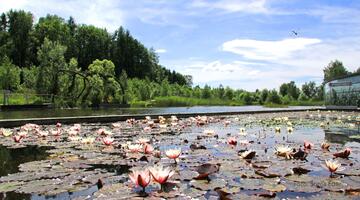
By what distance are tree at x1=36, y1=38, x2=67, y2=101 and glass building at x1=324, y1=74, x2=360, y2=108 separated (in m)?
24.0

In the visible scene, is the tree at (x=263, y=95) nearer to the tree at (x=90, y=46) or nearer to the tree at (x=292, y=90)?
the tree at (x=292, y=90)

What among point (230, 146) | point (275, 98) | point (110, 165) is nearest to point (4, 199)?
point (110, 165)

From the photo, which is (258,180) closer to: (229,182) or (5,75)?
(229,182)


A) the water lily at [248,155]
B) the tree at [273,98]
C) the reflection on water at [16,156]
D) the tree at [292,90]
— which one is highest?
the tree at [292,90]

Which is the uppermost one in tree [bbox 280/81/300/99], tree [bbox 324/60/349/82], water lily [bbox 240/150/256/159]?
tree [bbox 324/60/349/82]

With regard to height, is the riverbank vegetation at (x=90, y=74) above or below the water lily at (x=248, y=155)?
above

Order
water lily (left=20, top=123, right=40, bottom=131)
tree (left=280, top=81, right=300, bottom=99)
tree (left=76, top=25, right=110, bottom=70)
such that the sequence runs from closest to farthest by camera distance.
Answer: water lily (left=20, top=123, right=40, bottom=131) → tree (left=280, top=81, right=300, bottom=99) → tree (left=76, top=25, right=110, bottom=70)

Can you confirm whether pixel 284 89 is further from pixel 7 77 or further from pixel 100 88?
pixel 7 77

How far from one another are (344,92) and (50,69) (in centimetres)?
2600

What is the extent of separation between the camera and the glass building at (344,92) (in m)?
29.8

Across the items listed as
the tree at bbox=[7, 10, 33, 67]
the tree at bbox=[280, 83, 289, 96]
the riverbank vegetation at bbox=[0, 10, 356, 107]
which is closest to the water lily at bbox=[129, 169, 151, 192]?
the riverbank vegetation at bbox=[0, 10, 356, 107]

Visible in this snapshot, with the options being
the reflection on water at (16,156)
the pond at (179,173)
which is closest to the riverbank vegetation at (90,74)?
the reflection on water at (16,156)

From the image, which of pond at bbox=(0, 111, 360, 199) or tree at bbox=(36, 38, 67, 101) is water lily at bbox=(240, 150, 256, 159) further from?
tree at bbox=(36, 38, 67, 101)

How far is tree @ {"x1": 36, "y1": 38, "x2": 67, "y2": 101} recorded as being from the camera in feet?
120
